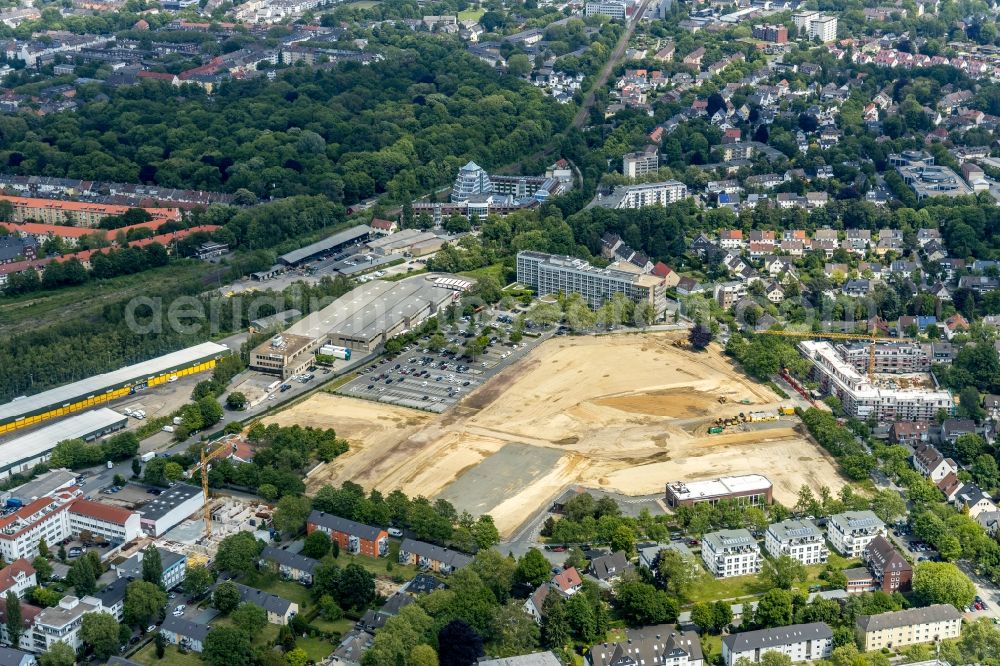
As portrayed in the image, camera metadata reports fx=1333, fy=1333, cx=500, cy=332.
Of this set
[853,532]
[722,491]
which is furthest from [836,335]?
[853,532]

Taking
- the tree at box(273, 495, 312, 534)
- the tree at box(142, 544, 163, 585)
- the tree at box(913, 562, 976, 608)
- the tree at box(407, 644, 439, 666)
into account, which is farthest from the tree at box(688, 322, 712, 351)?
the tree at box(142, 544, 163, 585)

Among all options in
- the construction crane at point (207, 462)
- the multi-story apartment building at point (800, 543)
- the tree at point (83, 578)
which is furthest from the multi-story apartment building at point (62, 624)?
the multi-story apartment building at point (800, 543)

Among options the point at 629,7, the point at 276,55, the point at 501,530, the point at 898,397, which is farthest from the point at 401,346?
the point at 629,7

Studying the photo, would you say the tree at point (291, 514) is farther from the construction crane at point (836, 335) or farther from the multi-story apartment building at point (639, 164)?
the multi-story apartment building at point (639, 164)

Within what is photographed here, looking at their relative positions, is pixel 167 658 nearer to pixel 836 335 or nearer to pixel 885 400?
pixel 885 400

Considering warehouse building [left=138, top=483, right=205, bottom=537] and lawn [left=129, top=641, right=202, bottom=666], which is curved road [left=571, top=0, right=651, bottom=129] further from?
lawn [left=129, top=641, right=202, bottom=666]

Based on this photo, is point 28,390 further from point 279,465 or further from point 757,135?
point 757,135

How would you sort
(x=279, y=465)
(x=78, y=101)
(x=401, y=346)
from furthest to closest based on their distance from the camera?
(x=78, y=101)
(x=401, y=346)
(x=279, y=465)
